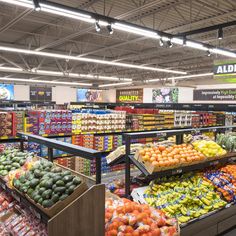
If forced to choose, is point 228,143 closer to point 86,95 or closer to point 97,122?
point 97,122

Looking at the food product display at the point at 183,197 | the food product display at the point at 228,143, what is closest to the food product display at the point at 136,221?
the food product display at the point at 183,197

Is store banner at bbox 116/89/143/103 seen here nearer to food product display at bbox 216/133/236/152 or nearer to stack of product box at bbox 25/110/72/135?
stack of product box at bbox 25/110/72/135

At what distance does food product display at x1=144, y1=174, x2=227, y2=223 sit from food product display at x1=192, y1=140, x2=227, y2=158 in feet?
1.43

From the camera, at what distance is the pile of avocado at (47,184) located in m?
2.12

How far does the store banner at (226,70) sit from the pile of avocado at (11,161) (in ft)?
24.2

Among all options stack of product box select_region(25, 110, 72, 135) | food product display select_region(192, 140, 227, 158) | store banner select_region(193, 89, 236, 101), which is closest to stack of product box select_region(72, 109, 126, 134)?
stack of product box select_region(25, 110, 72, 135)

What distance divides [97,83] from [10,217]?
27.2m

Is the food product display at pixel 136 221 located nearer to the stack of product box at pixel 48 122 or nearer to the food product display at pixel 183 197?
the food product display at pixel 183 197

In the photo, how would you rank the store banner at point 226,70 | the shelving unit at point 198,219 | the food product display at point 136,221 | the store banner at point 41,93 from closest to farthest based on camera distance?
the food product display at point 136,221
the shelving unit at point 198,219
the store banner at point 226,70
the store banner at point 41,93

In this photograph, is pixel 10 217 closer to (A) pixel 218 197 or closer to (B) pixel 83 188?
(B) pixel 83 188

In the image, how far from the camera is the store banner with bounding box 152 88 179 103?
24.3 meters

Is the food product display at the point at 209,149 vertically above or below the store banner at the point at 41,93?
below

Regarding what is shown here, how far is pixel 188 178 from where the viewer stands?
13.0ft

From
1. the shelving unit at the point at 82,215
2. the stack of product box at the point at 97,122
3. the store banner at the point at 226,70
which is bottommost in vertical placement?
the shelving unit at the point at 82,215
